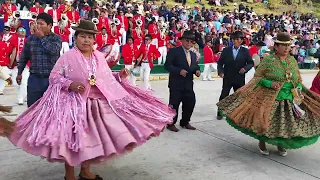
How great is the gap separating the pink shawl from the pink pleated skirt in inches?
2.1

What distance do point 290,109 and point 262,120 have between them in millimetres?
423

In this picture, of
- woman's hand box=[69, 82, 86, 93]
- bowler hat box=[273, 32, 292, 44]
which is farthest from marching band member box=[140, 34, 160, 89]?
woman's hand box=[69, 82, 86, 93]

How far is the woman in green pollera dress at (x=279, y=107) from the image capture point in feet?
15.7

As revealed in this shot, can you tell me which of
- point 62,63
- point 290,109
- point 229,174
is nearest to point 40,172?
point 62,63

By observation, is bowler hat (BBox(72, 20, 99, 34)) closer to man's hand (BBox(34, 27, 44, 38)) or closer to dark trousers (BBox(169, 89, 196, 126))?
man's hand (BBox(34, 27, 44, 38))

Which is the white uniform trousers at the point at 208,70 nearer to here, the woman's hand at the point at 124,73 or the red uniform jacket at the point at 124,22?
the red uniform jacket at the point at 124,22

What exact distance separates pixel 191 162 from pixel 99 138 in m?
1.75

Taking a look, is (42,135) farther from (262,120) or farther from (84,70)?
(262,120)

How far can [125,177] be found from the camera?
4.25 meters

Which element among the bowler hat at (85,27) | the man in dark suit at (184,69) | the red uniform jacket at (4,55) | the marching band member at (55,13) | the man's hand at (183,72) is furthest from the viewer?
the marching band member at (55,13)

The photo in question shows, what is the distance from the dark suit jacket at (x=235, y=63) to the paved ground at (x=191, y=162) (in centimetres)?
134

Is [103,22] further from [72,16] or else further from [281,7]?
[281,7]

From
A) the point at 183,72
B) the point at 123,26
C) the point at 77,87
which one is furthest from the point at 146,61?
the point at 77,87

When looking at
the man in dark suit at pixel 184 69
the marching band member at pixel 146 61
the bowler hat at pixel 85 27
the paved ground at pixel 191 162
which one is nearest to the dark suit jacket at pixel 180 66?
the man in dark suit at pixel 184 69
